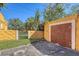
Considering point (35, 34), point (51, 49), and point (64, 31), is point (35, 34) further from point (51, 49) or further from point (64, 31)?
point (64, 31)

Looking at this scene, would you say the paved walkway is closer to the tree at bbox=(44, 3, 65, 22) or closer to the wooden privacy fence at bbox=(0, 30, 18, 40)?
the wooden privacy fence at bbox=(0, 30, 18, 40)

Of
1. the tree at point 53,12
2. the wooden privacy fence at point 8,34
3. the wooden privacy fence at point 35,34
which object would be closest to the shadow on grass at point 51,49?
the wooden privacy fence at point 35,34

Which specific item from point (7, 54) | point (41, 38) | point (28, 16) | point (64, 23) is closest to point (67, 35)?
point (64, 23)

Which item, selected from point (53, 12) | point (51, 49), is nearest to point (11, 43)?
point (51, 49)

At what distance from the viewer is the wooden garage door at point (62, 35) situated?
583 cm

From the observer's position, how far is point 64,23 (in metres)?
5.85

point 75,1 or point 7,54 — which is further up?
point 75,1

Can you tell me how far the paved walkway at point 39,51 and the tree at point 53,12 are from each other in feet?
2.68

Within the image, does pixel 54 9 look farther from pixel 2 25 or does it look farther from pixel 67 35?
pixel 2 25

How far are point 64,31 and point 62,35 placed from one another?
0.14 metres

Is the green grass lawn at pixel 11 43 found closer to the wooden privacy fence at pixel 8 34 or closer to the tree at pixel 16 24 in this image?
the wooden privacy fence at pixel 8 34

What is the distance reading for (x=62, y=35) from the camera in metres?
5.93

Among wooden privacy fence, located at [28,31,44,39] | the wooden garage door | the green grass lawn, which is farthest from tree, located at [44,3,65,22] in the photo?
the green grass lawn

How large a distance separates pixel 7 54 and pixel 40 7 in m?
1.58
